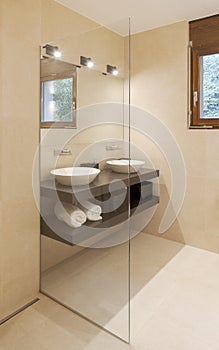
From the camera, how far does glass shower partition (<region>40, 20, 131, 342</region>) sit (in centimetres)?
207

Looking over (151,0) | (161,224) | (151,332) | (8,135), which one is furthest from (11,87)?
(161,224)

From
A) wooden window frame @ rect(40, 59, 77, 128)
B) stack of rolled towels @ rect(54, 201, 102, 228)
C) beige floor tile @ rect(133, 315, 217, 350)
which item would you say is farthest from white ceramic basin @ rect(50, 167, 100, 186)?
beige floor tile @ rect(133, 315, 217, 350)

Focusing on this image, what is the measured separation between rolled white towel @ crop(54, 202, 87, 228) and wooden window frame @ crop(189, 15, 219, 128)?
1.52m

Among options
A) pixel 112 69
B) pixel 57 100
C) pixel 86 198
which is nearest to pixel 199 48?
pixel 112 69

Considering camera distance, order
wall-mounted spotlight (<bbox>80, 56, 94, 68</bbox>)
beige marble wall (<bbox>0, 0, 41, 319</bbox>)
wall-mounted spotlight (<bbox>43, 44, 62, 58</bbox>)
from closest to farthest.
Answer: beige marble wall (<bbox>0, 0, 41, 319</bbox>) < wall-mounted spotlight (<bbox>43, 44, 62, 58</bbox>) < wall-mounted spotlight (<bbox>80, 56, 94, 68</bbox>)

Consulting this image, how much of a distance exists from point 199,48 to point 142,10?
0.68 metres

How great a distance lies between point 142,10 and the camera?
245 centimetres

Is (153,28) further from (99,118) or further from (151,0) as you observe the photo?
(99,118)

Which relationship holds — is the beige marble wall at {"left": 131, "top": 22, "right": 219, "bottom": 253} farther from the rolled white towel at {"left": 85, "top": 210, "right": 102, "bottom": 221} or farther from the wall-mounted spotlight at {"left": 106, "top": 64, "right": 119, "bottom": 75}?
the rolled white towel at {"left": 85, "top": 210, "right": 102, "bottom": 221}

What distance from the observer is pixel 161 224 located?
3119 millimetres

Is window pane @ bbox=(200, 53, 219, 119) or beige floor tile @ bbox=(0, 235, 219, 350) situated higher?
window pane @ bbox=(200, 53, 219, 119)

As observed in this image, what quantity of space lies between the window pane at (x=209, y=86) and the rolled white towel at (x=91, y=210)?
146 cm

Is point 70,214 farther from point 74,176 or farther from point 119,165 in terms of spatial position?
point 119,165

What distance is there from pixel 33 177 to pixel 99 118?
0.73 metres
